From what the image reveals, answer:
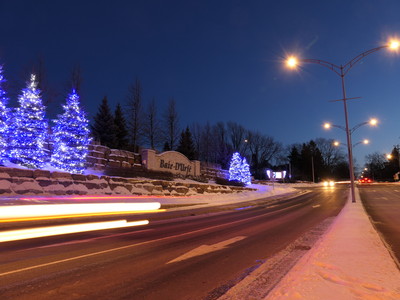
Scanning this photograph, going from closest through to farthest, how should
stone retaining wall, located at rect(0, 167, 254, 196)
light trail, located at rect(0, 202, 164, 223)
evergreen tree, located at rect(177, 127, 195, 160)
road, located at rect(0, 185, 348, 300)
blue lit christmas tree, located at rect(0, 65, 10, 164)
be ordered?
road, located at rect(0, 185, 348, 300), light trail, located at rect(0, 202, 164, 223), stone retaining wall, located at rect(0, 167, 254, 196), blue lit christmas tree, located at rect(0, 65, 10, 164), evergreen tree, located at rect(177, 127, 195, 160)

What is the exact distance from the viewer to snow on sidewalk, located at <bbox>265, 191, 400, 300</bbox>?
3965 mm

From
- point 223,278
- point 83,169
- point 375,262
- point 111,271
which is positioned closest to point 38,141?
point 83,169

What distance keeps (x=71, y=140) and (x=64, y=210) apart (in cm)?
929

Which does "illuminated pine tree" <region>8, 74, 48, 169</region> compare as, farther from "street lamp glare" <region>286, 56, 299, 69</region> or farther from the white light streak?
"street lamp glare" <region>286, 56, 299, 69</region>

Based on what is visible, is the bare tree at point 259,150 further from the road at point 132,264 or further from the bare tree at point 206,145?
the road at point 132,264

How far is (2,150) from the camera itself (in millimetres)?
20469

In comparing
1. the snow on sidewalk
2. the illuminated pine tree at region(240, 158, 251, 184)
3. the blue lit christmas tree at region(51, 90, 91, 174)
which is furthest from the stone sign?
the snow on sidewalk

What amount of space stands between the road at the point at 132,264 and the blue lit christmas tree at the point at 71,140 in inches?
558

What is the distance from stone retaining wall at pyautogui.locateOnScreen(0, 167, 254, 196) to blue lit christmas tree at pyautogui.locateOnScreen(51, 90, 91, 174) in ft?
8.48

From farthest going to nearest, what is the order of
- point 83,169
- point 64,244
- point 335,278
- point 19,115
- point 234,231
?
point 83,169, point 19,115, point 234,231, point 64,244, point 335,278

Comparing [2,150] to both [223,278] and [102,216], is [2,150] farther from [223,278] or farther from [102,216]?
[223,278]

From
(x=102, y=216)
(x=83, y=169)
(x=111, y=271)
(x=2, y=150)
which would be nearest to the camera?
(x=111, y=271)

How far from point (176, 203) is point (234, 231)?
44.8 feet

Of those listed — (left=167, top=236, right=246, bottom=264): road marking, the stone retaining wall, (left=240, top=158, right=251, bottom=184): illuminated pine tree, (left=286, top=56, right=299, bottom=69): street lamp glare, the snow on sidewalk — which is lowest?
(left=167, top=236, right=246, bottom=264): road marking
